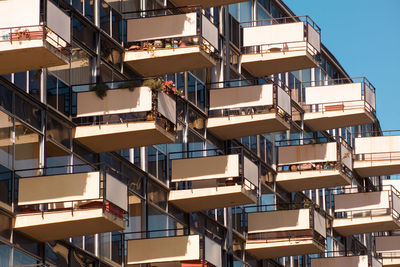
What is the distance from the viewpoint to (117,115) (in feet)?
104

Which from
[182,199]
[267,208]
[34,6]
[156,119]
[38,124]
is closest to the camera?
[34,6]

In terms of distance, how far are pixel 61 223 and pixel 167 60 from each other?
25.4ft

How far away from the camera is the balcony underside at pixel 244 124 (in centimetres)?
3903

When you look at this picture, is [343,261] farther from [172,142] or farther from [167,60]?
[172,142]

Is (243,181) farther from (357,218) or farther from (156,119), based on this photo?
(357,218)

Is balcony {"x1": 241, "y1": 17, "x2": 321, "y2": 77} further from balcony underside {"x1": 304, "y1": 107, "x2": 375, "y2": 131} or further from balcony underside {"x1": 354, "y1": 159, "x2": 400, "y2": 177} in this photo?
balcony underside {"x1": 354, "y1": 159, "x2": 400, "y2": 177}

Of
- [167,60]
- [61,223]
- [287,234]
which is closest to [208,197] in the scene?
[167,60]

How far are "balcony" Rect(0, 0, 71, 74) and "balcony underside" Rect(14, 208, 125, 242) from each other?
305 centimetres

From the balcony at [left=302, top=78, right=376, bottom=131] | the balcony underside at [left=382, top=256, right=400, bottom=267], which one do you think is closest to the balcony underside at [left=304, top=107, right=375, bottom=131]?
the balcony at [left=302, top=78, right=376, bottom=131]

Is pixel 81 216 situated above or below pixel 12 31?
below

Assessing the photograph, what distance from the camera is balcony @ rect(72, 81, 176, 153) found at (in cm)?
3127

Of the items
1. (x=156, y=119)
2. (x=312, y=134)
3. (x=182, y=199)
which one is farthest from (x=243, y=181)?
(x=312, y=134)

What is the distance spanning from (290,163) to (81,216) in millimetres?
16953

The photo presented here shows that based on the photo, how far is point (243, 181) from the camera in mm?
36375
